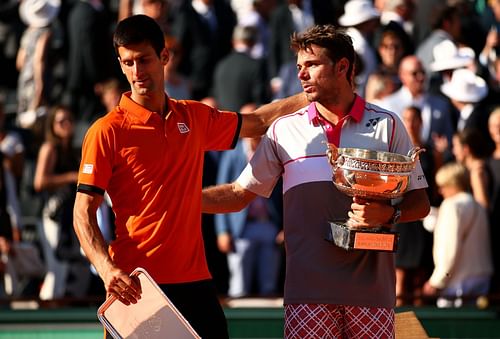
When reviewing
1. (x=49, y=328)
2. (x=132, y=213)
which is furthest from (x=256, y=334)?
(x=132, y=213)

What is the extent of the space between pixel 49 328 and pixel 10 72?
6.22 meters

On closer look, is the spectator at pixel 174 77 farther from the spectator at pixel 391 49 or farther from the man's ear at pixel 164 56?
the man's ear at pixel 164 56

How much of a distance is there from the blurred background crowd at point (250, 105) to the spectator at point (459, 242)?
1 cm

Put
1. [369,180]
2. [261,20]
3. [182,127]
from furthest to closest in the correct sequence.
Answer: [261,20]
[182,127]
[369,180]

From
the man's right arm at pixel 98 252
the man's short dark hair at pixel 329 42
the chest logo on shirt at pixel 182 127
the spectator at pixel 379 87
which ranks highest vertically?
the man's short dark hair at pixel 329 42

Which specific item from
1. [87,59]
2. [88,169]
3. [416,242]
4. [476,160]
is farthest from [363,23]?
[88,169]

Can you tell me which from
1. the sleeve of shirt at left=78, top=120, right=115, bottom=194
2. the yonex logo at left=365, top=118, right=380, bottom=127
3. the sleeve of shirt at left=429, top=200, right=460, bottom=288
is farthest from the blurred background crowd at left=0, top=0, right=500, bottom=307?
the sleeve of shirt at left=78, top=120, right=115, bottom=194

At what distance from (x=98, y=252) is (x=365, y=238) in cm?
114

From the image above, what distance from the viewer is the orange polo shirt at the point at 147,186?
5.44 meters

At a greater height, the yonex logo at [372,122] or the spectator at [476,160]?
the yonex logo at [372,122]

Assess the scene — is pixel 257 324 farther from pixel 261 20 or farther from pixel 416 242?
pixel 261 20

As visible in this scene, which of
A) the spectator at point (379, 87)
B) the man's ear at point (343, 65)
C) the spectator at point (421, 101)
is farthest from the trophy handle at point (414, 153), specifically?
the spectator at point (421, 101)

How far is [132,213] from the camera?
5500 mm

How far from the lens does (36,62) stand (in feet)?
41.3
